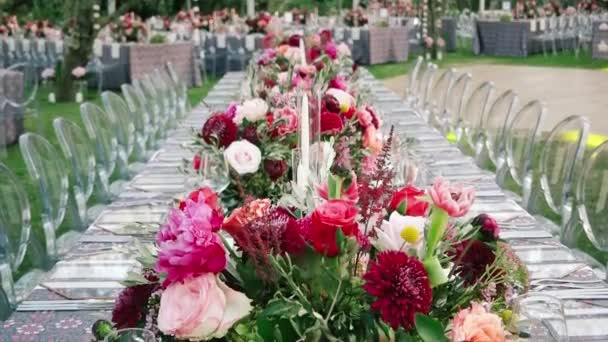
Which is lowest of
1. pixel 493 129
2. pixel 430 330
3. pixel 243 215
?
pixel 493 129

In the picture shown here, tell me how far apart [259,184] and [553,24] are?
1552cm

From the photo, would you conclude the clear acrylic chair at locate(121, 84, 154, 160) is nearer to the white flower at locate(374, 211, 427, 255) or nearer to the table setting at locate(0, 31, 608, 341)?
the table setting at locate(0, 31, 608, 341)

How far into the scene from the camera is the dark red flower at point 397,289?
1.00 meters

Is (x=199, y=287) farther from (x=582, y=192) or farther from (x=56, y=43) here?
(x=56, y=43)

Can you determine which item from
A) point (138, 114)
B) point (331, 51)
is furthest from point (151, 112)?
point (331, 51)

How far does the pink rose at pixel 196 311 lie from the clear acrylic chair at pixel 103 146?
2871 mm

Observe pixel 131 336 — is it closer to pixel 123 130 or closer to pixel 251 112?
pixel 251 112

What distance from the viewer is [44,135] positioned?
852 centimetres

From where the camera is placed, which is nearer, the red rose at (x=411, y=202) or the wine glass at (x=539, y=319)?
the wine glass at (x=539, y=319)

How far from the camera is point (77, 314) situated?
2.00 m

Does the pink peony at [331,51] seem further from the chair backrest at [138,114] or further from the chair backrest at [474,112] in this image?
the chair backrest at [138,114]

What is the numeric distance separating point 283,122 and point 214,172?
242 millimetres

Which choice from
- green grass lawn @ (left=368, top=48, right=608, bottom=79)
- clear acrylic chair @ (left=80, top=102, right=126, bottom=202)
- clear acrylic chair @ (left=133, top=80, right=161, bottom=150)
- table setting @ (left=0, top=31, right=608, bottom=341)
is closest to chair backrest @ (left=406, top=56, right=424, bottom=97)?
clear acrylic chair @ (left=133, top=80, right=161, bottom=150)

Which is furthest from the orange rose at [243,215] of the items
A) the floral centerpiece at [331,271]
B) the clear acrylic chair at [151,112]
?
the clear acrylic chair at [151,112]
